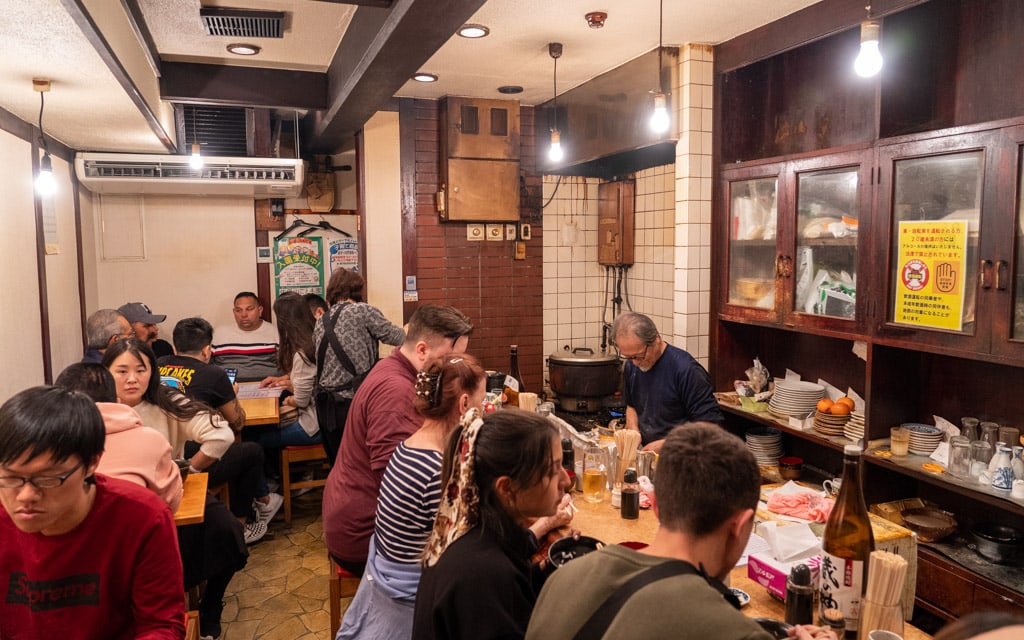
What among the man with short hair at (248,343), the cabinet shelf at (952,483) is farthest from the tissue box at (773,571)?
the man with short hair at (248,343)

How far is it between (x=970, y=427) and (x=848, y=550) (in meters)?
1.75

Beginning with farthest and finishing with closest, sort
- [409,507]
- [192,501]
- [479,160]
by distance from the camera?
[479,160] → [192,501] → [409,507]

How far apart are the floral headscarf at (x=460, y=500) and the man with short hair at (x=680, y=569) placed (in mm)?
305

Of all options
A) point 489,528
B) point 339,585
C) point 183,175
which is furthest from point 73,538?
point 183,175

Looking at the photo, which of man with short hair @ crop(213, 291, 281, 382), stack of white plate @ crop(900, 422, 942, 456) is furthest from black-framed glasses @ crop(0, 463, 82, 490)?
man with short hair @ crop(213, 291, 281, 382)

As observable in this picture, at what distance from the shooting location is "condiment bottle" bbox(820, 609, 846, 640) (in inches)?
59.3

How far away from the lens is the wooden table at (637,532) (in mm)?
1697

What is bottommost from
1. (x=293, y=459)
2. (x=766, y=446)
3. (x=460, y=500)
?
(x=293, y=459)

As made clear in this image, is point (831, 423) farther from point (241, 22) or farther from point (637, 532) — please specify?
point (241, 22)

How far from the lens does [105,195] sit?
5.84 meters

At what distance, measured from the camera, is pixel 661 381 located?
3.68 meters

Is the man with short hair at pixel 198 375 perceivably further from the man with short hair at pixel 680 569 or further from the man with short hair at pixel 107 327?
the man with short hair at pixel 680 569

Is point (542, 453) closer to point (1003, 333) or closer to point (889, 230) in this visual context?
point (1003, 333)

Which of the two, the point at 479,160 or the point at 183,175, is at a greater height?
the point at 479,160
